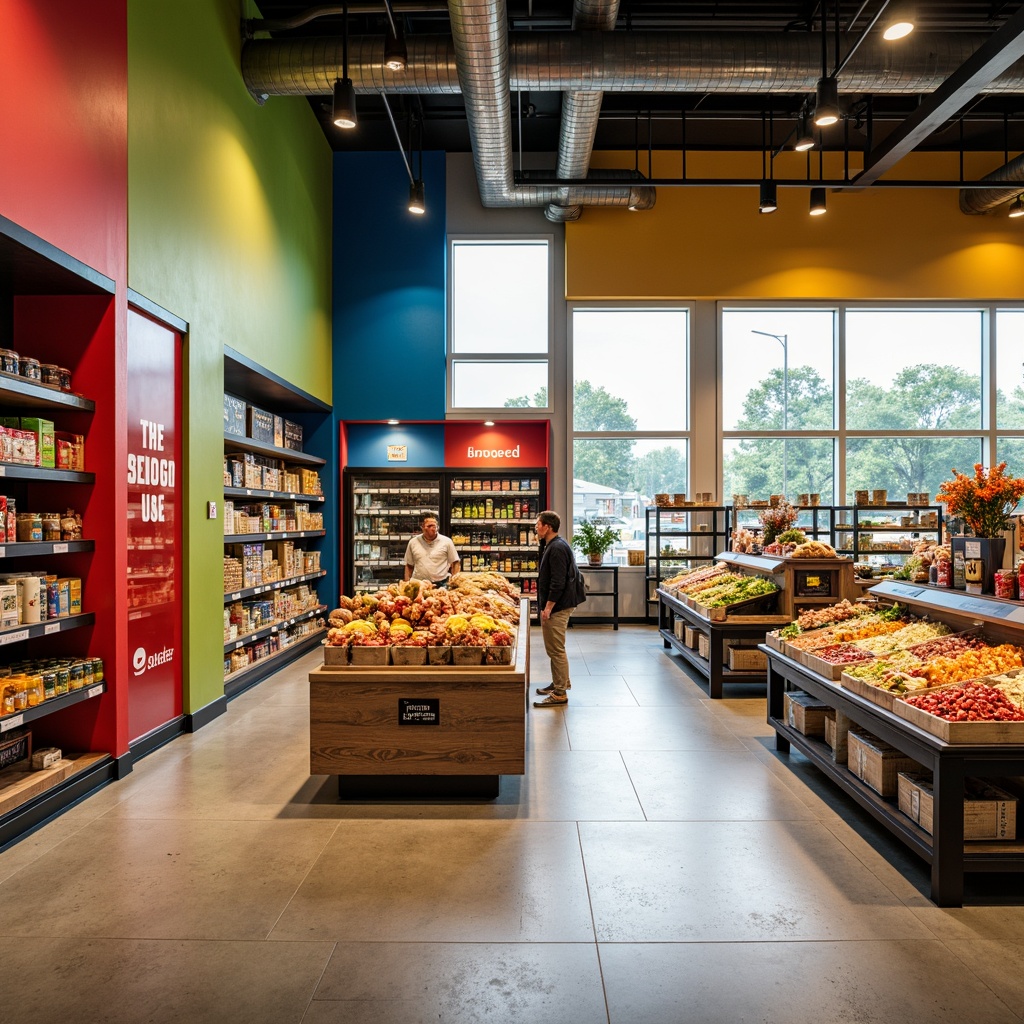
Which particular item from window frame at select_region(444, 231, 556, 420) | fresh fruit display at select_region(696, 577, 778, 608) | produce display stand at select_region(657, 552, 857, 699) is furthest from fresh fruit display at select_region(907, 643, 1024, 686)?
window frame at select_region(444, 231, 556, 420)

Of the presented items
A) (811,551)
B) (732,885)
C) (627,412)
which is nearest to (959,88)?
(811,551)

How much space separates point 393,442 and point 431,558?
3.64m

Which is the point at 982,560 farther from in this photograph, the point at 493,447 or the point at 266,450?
the point at 493,447

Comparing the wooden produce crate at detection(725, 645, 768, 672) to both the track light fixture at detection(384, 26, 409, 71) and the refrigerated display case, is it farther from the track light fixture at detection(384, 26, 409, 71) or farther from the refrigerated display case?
the track light fixture at detection(384, 26, 409, 71)

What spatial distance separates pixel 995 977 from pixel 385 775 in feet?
9.50

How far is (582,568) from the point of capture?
431 inches

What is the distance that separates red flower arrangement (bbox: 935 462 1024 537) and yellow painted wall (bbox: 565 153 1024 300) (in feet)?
24.1

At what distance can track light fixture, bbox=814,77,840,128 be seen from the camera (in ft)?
18.7

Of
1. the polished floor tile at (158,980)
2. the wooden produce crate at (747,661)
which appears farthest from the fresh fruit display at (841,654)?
the polished floor tile at (158,980)

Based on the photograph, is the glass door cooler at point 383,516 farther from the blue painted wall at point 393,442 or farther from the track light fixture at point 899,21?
the track light fixture at point 899,21

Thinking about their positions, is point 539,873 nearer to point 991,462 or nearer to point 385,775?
point 385,775

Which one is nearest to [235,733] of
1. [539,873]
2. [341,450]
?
[539,873]

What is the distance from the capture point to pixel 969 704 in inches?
128

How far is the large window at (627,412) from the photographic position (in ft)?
37.1
